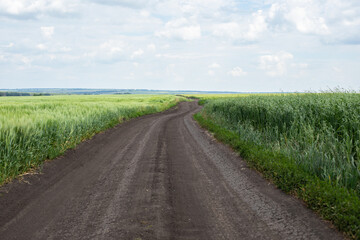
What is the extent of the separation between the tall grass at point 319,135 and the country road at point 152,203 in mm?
1268

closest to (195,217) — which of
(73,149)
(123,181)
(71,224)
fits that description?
(71,224)

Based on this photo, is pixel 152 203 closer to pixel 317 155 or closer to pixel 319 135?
pixel 317 155

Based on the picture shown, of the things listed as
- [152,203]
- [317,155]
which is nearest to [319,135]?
[317,155]

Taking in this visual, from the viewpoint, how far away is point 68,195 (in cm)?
730

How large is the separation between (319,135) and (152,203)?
19.5ft

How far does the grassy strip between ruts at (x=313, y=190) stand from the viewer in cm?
510

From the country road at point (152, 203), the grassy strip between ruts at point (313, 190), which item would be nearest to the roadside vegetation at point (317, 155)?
the grassy strip between ruts at point (313, 190)

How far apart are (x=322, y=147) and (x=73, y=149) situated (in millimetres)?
9918

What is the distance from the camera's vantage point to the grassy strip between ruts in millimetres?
5098

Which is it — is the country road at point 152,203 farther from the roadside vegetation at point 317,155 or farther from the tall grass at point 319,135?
the tall grass at point 319,135

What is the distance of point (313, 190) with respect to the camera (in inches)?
248

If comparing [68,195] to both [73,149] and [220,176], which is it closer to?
[220,176]

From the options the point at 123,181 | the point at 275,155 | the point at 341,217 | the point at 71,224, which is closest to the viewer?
the point at 341,217

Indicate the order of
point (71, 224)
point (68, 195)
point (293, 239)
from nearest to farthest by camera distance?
point (293, 239), point (71, 224), point (68, 195)
